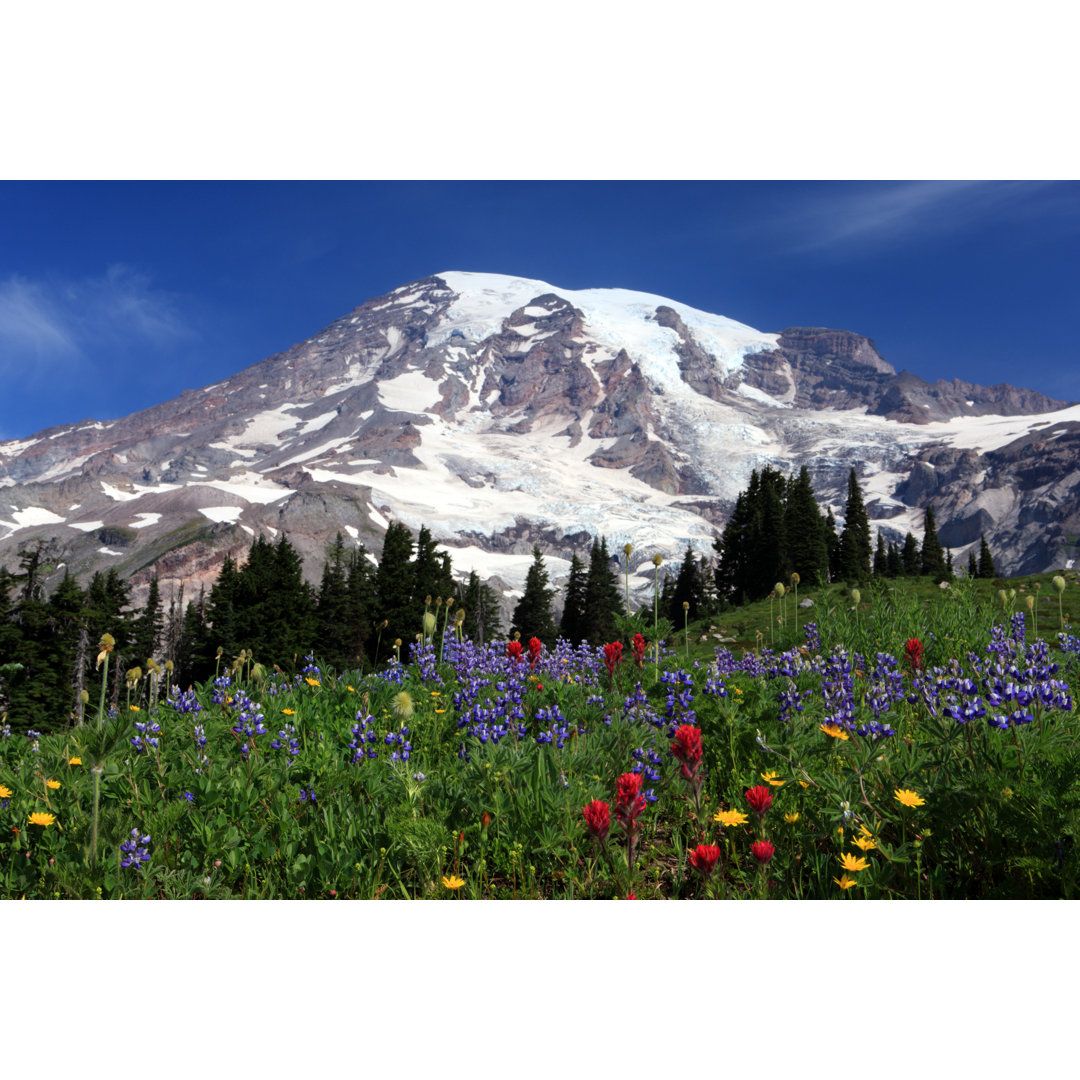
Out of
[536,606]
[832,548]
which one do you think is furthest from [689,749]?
[832,548]

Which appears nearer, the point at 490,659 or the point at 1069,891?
the point at 1069,891

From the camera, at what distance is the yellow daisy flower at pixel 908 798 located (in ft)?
9.60

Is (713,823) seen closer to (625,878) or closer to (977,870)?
(625,878)

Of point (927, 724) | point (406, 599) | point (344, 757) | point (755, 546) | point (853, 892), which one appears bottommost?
point (853, 892)

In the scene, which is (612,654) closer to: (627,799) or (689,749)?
(689,749)

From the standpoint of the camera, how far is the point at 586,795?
3.45 meters

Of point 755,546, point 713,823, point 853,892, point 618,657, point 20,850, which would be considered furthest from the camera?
point 755,546

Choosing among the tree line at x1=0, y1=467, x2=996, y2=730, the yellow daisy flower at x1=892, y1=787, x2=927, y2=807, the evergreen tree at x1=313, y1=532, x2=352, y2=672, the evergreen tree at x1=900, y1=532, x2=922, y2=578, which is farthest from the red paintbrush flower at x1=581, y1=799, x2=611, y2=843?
the evergreen tree at x1=900, y1=532, x2=922, y2=578

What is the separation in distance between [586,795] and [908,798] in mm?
1494

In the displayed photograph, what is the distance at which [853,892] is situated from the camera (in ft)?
9.12

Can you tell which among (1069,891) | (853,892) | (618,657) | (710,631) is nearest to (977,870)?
(1069,891)

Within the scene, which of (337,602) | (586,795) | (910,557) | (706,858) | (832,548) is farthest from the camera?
(910,557)

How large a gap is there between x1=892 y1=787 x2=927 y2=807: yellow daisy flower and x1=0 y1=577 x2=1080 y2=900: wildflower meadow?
0.04ft

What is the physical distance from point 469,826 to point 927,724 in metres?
2.35
